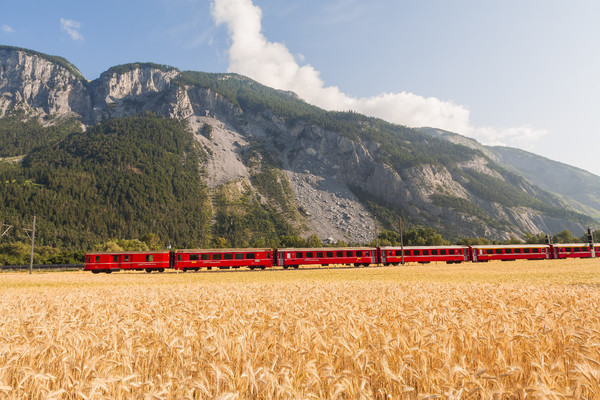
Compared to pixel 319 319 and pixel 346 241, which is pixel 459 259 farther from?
pixel 346 241

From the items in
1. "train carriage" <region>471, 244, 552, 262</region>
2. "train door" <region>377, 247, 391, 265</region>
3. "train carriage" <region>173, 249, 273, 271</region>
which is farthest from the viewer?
"train carriage" <region>471, 244, 552, 262</region>

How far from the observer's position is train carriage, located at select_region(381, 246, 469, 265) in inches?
2333

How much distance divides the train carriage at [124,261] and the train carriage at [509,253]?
55.8 metres

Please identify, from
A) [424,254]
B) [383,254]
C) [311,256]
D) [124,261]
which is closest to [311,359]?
[311,256]

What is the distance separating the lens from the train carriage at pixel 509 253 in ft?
204

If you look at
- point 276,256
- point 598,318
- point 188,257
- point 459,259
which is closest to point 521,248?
point 459,259

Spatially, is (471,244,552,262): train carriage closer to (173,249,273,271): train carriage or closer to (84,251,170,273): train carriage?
(173,249,273,271): train carriage

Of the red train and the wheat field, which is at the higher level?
the wheat field

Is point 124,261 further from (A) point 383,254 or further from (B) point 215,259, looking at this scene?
(A) point 383,254

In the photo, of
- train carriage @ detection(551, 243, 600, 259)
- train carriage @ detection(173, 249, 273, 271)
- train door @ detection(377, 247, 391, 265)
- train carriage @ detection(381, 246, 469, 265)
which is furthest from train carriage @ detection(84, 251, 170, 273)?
train carriage @ detection(551, 243, 600, 259)

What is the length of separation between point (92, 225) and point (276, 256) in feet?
568

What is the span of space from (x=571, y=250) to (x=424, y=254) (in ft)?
108

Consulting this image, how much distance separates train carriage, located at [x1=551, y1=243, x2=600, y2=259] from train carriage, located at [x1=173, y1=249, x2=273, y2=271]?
57544 millimetres

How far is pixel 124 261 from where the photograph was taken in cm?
5250
